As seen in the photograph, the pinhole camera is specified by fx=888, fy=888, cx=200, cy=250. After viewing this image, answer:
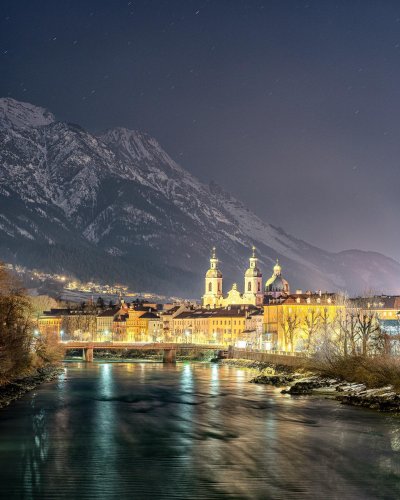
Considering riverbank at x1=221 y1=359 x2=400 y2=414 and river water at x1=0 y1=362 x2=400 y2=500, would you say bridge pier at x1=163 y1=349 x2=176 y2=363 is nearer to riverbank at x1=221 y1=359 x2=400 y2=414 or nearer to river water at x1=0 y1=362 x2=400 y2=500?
riverbank at x1=221 y1=359 x2=400 y2=414

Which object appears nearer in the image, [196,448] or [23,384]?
[196,448]

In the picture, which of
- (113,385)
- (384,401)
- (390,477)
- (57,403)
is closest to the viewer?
(390,477)

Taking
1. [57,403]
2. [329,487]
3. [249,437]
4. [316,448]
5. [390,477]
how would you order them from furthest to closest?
[57,403] → [249,437] → [316,448] → [390,477] → [329,487]

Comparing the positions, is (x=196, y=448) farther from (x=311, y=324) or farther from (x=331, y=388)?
(x=311, y=324)

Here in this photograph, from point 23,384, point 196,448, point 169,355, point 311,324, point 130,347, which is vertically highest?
point 311,324

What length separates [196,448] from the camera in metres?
45.9

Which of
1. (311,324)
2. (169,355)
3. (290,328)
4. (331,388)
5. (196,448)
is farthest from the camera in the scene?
(169,355)

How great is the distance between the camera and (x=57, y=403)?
231 ft

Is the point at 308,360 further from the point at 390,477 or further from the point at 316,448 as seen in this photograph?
the point at 390,477

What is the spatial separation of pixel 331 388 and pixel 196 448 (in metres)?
34.8

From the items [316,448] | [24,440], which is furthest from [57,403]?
[316,448]

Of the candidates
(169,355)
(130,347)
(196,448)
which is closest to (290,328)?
(169,355)

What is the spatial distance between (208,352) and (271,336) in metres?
14.3

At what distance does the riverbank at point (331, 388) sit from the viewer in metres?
62.2
